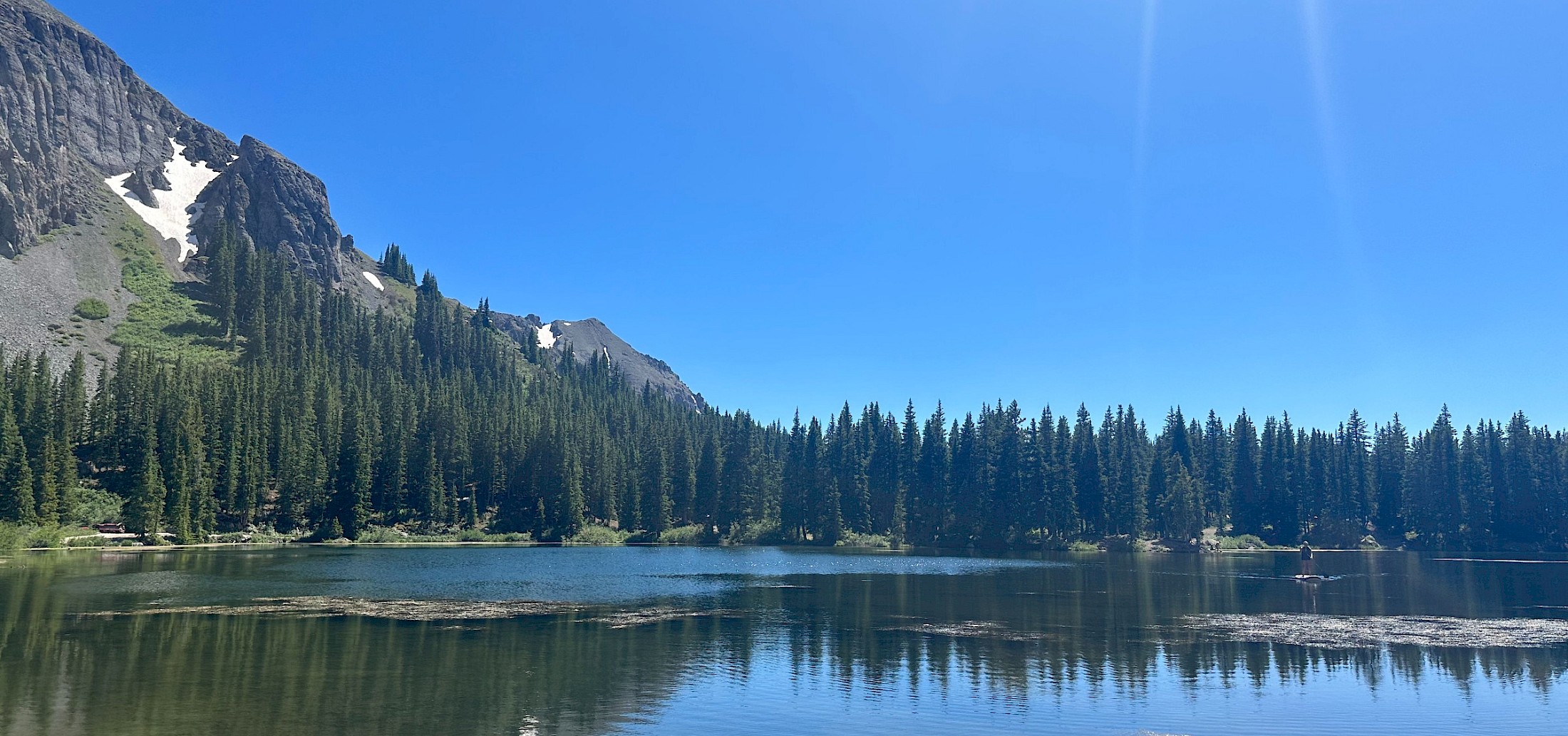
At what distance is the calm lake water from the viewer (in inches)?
1102

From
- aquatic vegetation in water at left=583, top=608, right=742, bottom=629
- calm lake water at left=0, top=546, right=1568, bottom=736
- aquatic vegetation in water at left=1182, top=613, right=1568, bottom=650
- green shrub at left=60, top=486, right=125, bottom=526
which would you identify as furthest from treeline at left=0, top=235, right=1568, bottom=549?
aquatic vegetation in water at left=1182, top=613, right=1568, bottom=650

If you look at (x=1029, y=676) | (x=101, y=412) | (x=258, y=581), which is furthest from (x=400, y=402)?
(x=1029, y=676)

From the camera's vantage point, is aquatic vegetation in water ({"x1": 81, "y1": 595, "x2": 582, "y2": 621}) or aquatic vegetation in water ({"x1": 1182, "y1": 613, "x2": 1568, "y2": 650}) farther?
aquatic vegetation in water ({"x1": 81, "y1": 595, "x2": 582, "y2": 621})

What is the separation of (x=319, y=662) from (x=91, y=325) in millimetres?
210419

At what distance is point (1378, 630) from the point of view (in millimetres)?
51656

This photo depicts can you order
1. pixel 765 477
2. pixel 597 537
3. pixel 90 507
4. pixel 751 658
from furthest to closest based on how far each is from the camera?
1. pixel 765 477
2. pixel 597 537
3. pixel 90 507
4. pixel 751 658

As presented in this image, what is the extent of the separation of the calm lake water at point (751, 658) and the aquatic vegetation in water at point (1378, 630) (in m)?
0.32

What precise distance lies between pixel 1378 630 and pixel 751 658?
124 feet

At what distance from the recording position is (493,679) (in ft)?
106

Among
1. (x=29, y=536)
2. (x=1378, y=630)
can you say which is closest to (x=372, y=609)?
(x=1378, y=630)

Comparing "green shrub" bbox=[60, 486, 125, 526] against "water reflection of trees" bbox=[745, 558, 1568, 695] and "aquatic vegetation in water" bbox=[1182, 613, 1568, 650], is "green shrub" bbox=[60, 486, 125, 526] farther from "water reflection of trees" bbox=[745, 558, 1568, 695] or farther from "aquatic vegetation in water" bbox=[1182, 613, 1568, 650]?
"aquatic vegetation in water" bbox=[1182, 613, 1568, 650]

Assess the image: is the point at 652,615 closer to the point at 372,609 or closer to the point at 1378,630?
the point at 372,609

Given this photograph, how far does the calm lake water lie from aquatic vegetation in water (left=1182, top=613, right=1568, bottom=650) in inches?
12.6

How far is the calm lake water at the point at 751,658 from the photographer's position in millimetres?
27984
